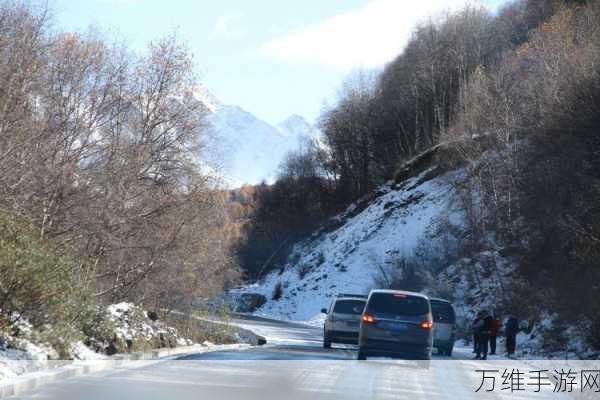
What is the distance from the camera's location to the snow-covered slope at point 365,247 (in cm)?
6228

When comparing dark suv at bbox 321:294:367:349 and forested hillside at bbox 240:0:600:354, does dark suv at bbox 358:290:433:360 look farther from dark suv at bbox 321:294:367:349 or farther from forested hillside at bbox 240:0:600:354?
dark suv at bbox 321:294:367:349

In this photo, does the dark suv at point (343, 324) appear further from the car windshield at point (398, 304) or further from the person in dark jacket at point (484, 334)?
the car windshield at point (398, 304)

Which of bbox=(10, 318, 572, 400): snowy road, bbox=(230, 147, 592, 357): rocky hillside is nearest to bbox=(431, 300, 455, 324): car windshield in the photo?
bbox=(230, 147, 592, 357): rocky hillside

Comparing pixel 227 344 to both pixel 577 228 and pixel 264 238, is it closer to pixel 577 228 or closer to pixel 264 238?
pixel 577 228

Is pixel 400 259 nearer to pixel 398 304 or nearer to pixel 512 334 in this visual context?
pixel 512 334

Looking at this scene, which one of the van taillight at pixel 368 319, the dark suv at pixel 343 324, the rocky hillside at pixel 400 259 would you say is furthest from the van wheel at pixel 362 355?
the rocky hillside at pixel 400 259

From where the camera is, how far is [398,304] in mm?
23094

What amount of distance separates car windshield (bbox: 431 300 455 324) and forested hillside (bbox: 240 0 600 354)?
352 centimetres

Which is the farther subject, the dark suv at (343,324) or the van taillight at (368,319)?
the dark suv at (343,324)

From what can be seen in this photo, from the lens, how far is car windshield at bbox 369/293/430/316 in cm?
2298

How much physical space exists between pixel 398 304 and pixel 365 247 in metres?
43.5

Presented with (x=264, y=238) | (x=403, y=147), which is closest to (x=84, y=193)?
(x=403, y=147)

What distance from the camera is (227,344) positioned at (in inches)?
1307

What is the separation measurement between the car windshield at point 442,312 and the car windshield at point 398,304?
24.6 feet
